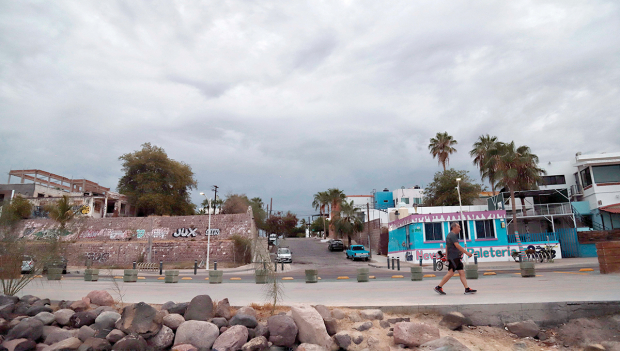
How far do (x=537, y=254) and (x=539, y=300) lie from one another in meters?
25.1

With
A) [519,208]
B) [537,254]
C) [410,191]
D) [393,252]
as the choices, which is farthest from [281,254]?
[410,191]

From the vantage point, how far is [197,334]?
7113mm

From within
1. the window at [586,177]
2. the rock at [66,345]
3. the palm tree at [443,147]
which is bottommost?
the rock at [66,345]

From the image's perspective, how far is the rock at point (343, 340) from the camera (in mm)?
6613

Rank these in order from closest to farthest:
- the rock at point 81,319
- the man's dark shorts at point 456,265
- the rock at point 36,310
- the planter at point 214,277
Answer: the rock at point 81,319 < the rock at point 36,310 < the man's dark shorts at point 456,265 < the planter at point 214,277

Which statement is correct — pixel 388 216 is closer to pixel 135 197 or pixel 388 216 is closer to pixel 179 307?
pixel 135 197

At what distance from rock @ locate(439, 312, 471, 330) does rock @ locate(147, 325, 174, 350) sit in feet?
17.5

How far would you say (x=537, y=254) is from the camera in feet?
95.2

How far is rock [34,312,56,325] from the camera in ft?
28.1

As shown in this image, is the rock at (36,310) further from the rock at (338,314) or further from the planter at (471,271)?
the planter at (471,271)

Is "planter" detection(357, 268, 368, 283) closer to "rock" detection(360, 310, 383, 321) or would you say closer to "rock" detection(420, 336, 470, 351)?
"rock" detection(360, 310, 383, 321)

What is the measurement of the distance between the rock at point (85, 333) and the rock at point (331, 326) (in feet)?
16.1

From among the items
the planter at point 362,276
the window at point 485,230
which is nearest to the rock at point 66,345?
the planter at point 362,276

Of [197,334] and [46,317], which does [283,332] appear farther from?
[46,317]
